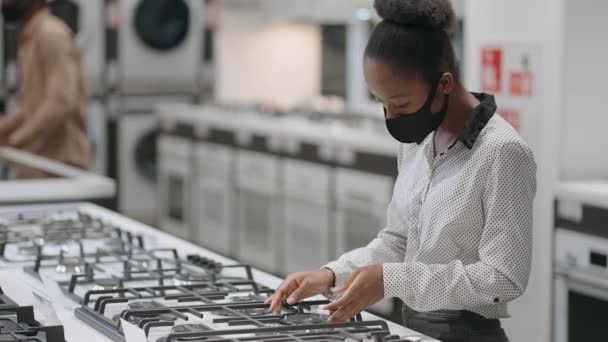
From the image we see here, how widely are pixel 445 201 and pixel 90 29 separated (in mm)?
6383

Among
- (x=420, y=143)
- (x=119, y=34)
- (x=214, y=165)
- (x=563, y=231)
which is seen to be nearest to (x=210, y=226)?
(x=214, y=165)

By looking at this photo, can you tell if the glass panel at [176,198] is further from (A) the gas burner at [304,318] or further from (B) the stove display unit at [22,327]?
(A) the gas burner at [304,318]

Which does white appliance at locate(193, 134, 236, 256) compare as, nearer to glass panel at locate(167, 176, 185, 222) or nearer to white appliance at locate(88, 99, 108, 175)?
glass panel at locate(167, 176, 185, 222)

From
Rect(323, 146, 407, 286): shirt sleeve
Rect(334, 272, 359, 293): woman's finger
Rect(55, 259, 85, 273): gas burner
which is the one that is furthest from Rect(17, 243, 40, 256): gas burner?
Rect(334, 272, 359, 293): woman's finger

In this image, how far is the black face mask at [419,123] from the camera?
6.98ft

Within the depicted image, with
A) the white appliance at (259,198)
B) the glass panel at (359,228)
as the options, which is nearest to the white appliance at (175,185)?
the white appliance at (259,198)

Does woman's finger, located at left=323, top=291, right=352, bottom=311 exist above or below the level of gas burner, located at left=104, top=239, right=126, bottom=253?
above

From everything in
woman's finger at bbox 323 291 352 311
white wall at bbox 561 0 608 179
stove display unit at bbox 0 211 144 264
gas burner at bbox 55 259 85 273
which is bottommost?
stove display unit at bbox 0 211 144 264

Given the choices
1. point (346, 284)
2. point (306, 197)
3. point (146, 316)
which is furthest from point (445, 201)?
point (306, 197)

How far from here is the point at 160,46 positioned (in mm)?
8539

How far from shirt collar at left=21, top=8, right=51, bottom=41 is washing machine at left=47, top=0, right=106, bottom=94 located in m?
2.74

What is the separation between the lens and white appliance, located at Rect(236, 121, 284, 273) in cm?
625

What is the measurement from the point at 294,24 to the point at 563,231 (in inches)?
211

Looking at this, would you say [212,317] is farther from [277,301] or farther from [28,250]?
[28,250]
